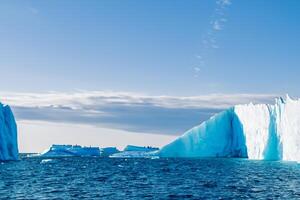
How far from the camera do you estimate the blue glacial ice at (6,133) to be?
77625 mm

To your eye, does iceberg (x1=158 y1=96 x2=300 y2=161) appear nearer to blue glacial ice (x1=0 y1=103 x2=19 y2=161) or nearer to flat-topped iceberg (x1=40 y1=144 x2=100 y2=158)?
blue glacial ice (x1=0 y1=103 x2=19 y2=161)

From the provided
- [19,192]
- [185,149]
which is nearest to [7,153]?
[185,149]

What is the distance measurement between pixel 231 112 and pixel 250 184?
55102mm

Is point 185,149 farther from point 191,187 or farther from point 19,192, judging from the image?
point 19,192

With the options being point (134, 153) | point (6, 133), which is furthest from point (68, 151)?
point (6, 133)

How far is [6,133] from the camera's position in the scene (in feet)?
259

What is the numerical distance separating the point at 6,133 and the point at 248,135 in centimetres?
4331

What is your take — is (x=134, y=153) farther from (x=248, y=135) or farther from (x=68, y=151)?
(x=248, y=135)

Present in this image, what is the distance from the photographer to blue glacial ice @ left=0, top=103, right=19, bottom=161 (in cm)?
7762

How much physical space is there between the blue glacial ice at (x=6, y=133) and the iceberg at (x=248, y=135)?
2967 cm

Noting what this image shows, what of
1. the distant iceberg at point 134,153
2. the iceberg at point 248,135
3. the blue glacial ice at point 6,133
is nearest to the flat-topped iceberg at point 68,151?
the distant iceberg at point 134,153

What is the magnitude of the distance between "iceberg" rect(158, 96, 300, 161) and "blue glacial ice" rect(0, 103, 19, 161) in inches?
1168

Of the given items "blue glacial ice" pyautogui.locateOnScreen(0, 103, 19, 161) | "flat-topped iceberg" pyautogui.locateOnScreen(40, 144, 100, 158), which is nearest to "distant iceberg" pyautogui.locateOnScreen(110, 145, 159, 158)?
"flat-topped iceberg" pyautogui.locateOnScreen(40, 144, 100, 158)

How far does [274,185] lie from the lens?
3766 cm
